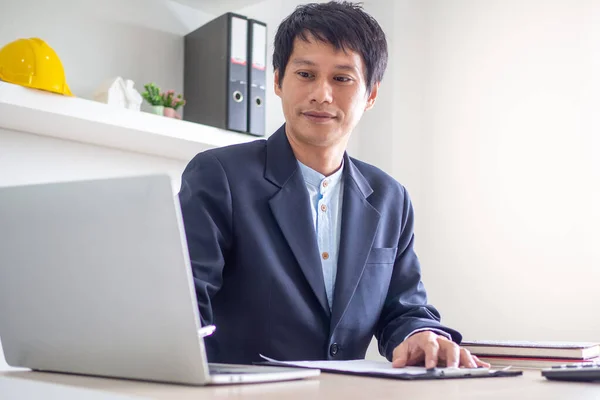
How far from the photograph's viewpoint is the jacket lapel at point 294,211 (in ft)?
4.42

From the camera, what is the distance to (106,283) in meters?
0.73

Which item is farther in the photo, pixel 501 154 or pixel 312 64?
pixel 501 154

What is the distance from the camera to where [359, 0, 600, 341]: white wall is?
238 centimetres

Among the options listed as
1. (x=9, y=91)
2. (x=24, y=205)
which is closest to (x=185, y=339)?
(x=24, y=205)

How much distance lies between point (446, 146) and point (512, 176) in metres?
0.33

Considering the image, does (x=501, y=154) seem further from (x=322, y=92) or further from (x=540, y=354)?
(x=540, y=354)

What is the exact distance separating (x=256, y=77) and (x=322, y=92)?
830 millimetres

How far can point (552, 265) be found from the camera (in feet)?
7.91

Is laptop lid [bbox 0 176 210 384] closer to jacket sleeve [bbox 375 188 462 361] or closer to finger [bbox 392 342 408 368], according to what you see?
finger [bbox 392 342 408 368]

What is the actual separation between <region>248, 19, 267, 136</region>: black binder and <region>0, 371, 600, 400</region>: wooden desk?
148cm

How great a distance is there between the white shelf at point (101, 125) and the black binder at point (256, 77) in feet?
0.16

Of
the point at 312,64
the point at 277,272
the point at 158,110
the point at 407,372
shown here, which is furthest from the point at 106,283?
the point at 158,110

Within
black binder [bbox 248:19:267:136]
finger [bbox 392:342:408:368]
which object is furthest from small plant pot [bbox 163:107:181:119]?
finger [bbox 392:342:408:368]

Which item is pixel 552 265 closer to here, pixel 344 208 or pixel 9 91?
pixel 344 208
